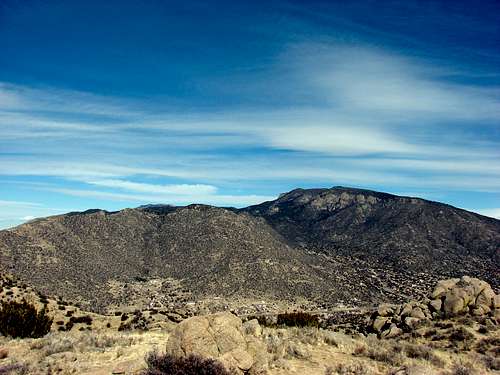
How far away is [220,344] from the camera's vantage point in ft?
49.1

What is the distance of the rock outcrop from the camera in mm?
14531

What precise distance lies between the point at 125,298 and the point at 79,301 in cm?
1001

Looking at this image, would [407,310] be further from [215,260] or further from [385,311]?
[215,260]

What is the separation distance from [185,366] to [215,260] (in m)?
100

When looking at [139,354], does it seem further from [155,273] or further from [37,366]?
[155,273]

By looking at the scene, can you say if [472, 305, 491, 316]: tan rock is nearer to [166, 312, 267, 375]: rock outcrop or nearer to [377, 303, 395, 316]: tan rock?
[377, 303, 395, 316]: tan rock

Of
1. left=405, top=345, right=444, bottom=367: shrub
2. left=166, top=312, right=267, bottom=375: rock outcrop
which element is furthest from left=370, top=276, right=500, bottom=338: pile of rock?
left=166, top=312, right=267, bottom=375: rock outcrop

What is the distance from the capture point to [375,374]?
15.9 meters

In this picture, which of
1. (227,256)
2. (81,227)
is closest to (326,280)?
(227,256)

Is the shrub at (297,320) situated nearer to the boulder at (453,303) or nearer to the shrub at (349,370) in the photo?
the boulder at (453,303)

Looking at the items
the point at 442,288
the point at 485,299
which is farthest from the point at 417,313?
the point at 485,299

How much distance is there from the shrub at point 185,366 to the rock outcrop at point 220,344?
11.8 inches

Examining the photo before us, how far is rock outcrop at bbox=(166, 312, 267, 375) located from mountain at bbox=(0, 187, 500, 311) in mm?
67565

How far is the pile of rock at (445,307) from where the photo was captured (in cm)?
3991
